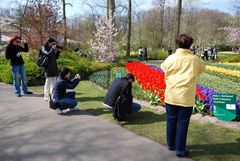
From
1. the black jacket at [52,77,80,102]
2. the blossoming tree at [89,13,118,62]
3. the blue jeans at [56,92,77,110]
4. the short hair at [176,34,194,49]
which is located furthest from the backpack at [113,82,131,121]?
the blossoming tree at [89,13,118,62]

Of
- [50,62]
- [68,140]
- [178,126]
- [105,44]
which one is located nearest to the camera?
[178,126]

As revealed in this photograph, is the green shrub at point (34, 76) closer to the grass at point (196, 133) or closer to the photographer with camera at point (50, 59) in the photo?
the photographer with camera at point (50, 59)

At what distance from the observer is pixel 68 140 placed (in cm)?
591

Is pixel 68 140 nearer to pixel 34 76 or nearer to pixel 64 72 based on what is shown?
pixel 64 72

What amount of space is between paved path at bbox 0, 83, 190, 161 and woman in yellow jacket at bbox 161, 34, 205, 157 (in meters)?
0.44

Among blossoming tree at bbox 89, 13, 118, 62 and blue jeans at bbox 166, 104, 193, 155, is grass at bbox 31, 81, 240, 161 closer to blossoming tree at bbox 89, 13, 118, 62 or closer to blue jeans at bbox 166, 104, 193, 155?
blue jeans at bbox 166, 104, 193, 155

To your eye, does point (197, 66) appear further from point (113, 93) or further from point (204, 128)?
point (113, 93)

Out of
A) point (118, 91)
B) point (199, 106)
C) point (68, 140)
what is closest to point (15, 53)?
point (118, 91)

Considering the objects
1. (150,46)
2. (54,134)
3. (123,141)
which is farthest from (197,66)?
(150,46)

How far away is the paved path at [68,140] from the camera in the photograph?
5117 mm

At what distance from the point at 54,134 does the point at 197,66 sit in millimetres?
2996

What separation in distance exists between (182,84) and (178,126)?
26.1 inches

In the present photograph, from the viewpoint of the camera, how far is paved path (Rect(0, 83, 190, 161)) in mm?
5117

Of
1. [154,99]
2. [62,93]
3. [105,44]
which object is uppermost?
[105,44]
